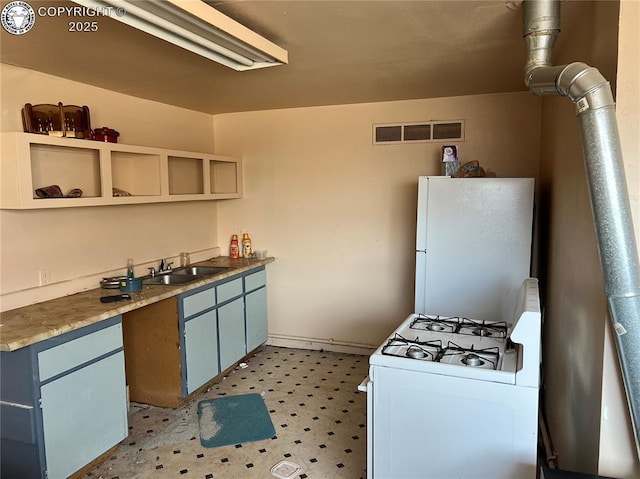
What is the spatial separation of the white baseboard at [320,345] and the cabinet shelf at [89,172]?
61.0 inches

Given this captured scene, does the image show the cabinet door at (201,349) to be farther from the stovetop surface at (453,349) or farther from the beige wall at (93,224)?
the stovetop surface at (453,349)

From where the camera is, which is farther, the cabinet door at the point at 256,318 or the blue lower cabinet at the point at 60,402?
the cabinet door at the point at 256,318

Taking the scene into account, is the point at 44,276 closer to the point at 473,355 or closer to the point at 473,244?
the point at 473,355

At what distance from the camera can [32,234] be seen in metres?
2.78

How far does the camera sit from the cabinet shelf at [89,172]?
7.98ft

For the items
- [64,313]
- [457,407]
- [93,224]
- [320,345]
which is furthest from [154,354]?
[457,407]

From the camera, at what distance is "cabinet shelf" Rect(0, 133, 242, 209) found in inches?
95.8

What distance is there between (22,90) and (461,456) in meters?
3.05

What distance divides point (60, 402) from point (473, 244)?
8.49 ft

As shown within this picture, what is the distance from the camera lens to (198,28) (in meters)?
1.88

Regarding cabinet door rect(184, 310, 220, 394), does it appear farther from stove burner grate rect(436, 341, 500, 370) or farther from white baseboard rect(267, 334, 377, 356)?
stove burner grate rect(436, 341, 500, 370)

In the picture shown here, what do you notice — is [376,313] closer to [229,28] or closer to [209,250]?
[209,250]

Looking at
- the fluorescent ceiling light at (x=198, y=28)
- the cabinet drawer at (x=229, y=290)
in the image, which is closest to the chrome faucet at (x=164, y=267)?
the cabinet drawer at (x=229, y=290)

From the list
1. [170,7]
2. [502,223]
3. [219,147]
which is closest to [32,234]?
[170,7]
